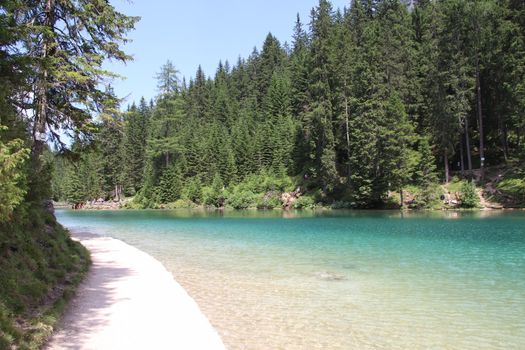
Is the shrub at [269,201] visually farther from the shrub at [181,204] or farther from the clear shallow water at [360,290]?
Answer: the clear shallow water at [360,290]

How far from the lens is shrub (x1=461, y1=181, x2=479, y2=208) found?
40.3 metres

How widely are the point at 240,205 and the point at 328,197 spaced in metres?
16.6

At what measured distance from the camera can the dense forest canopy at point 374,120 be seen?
1775 inches

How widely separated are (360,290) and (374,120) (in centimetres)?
3990

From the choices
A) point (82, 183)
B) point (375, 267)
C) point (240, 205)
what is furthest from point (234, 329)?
point (82, 183)

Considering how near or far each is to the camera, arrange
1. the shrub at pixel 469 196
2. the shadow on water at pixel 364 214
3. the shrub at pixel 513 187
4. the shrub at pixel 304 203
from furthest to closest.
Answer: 1. the shrub at pixel 304 203
2. the shrub at pixel 469 196
3. the shrub at pixel 513 187
4. the shadow on water at pixel 364 214

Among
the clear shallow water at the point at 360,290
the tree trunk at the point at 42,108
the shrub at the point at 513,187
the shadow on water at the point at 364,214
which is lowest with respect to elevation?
the clear shallow water at the point at 360,290

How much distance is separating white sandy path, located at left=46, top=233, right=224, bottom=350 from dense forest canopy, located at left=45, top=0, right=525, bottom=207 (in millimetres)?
10259

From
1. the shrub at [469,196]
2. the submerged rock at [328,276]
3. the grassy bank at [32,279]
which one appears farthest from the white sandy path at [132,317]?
the shrub at [469,196]

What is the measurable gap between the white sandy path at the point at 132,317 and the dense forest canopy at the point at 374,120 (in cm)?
1026

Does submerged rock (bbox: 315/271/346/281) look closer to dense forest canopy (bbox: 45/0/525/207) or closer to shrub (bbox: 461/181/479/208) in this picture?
dense forest canopy (bbox: 45/0/525/207)

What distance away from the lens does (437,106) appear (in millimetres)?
47500

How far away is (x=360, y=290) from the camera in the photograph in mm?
10953

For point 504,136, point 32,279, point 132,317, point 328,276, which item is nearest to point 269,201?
point 504,136
